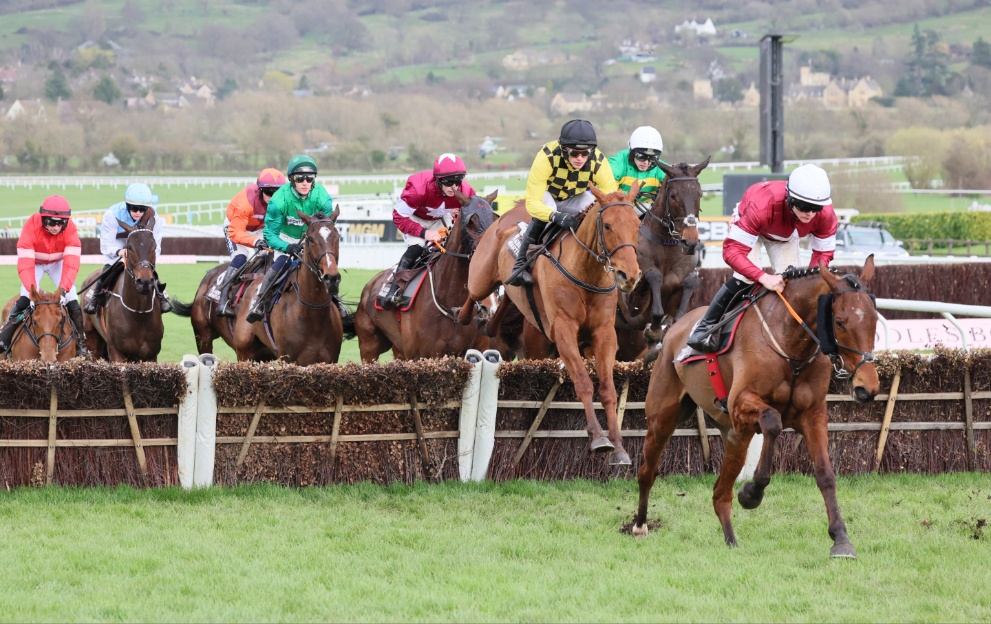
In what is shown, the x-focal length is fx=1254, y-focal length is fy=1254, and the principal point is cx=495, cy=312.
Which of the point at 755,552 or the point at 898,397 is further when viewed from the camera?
the point at 898,397

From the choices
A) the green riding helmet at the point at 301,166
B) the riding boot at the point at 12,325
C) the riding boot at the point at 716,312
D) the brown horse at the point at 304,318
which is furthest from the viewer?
the riding boot at the point at 12,325

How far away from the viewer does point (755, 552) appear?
6.41m

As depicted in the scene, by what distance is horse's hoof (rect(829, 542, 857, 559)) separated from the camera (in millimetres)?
6152

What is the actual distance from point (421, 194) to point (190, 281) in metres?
16.4

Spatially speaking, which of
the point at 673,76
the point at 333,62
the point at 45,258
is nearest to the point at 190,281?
the point at 45,258

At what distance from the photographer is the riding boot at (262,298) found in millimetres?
9797

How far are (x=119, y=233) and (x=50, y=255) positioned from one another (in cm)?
66

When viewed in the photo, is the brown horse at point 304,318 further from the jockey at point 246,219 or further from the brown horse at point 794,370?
the brown horse at point 794,370

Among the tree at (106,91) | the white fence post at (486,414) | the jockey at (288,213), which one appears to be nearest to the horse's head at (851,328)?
the white fence post at (486,414)

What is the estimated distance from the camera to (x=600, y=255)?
750cm

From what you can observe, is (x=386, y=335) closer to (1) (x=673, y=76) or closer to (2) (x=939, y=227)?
A: (2) (x=939, y=227)

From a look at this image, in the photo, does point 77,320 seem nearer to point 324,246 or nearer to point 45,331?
point 45,331

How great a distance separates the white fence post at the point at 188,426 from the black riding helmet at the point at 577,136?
2710 mm

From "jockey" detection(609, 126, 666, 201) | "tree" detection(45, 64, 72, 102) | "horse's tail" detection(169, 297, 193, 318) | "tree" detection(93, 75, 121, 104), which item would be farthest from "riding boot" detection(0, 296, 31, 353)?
"tree" detection(45, 64, 72, 102)
